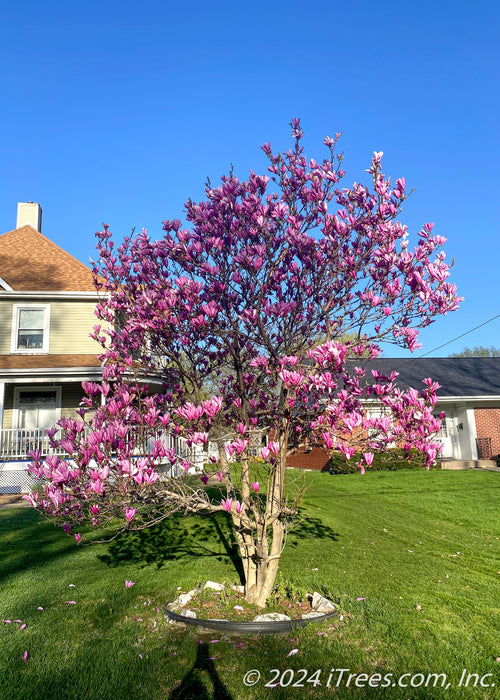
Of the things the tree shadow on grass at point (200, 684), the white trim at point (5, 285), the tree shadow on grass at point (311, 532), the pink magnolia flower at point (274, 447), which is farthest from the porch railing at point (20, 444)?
the pink magnolia flower at point (274, 447)

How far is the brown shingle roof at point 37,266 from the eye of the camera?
699 inches

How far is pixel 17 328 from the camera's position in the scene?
17141mm

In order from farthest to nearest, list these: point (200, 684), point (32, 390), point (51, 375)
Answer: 1. point (32, 390)
2. point (51, 375)
3. point (200, 684)

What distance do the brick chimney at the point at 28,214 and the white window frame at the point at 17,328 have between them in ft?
19.5

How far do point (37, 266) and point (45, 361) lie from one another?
15.5 ft

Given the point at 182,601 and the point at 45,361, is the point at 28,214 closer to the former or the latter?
the point at 45,361

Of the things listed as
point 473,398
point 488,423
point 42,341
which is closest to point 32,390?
point 42,341

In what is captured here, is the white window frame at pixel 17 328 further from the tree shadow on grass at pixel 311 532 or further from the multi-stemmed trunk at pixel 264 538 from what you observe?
the multi-stemmed trunk at pixel 264 538

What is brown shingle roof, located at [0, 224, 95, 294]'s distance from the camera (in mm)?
17750

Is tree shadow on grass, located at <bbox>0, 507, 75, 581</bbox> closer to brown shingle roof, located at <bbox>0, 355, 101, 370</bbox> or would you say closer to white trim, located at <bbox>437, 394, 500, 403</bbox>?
brown shingle roof, located at <bbox>0, 355, 101, 370</bbox>

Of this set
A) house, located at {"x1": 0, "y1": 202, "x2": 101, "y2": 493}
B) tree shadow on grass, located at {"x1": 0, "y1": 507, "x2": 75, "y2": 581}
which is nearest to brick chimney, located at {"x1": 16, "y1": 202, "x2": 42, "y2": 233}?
house, located at {"x1": 0, "y1": 202, "x2": 101, "y2": 493}

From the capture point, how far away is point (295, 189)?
546cm

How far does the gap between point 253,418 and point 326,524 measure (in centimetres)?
527

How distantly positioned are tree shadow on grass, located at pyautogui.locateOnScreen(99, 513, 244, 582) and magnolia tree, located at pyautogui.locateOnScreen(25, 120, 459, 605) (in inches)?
88.1
